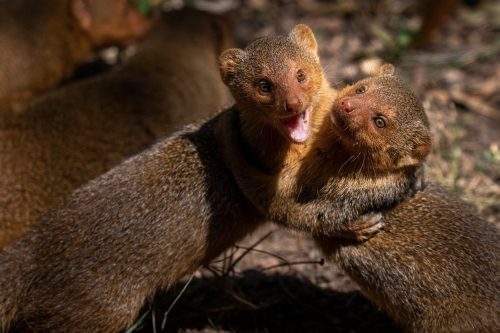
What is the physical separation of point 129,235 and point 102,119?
67.3 inches

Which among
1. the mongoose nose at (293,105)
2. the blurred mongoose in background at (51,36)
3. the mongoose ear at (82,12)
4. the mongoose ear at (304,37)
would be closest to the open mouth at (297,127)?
the mongoose nose at (293,105)

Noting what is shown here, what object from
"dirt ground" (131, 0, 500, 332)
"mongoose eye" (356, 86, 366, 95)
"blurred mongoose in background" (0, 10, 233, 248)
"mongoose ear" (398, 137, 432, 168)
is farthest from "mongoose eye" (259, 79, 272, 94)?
"blurred mongoose in background" (0, 10, 233, 248)

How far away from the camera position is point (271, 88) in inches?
139

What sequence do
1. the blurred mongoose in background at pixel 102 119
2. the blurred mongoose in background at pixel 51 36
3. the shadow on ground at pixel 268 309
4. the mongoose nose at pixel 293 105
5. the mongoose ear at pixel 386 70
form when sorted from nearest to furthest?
1. the mongoose nose at pixel 293 105
2. the mongoose ear at pixel 386 70
3. the shadow on ground at pixel 268 309
4. the blurred mongoose in background at pixel 102 119
5. the blurred mongoose in background at pixel 51 36

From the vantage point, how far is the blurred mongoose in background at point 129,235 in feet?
12.0

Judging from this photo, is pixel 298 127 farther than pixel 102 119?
No

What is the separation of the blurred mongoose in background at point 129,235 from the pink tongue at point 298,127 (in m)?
0.02

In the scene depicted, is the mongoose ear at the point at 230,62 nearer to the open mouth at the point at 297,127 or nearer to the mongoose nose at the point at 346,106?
the open mouth at the point at 297,127

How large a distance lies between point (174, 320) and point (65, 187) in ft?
4.21

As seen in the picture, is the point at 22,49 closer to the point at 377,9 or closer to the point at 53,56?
the point at 53,56

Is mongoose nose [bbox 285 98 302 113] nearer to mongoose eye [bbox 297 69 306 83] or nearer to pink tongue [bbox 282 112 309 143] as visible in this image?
pink tongue [bbox 282 112 309 143]

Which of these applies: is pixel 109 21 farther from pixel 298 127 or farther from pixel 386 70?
pixel 298 127

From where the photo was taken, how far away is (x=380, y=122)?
11.5ft

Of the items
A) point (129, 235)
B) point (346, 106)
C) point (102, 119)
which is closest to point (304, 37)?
point (346, 106)
